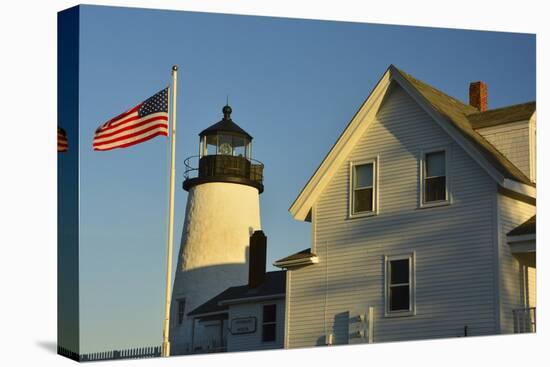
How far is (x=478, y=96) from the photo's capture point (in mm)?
29047

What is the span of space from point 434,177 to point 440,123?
43.8 inches

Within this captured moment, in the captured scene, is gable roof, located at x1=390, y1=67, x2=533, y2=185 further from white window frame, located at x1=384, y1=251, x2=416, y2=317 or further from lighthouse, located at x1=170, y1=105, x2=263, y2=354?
lighthouse, located at x1=170, y1=105, x2=263, y2=354

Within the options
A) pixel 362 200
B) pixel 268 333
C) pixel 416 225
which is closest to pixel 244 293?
pixel 268 333

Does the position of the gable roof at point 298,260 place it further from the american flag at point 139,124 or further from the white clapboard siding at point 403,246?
the american flag at point 139,124

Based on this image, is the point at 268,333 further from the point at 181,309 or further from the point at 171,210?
the point at 171,210

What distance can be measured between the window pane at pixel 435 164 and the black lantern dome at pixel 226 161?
5409 mm

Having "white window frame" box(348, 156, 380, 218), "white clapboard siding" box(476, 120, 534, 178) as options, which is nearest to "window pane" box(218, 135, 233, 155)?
"white window frame" box(348, 156, 380, 218)

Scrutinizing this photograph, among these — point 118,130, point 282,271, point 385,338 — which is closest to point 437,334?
point 385,338

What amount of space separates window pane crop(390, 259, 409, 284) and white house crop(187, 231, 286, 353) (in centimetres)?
353

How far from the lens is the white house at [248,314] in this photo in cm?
2889

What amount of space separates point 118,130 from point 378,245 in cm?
625

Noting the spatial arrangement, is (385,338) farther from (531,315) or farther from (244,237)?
(244,237)

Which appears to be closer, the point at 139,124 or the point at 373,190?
the point at 139,124

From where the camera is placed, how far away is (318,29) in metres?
26.1
